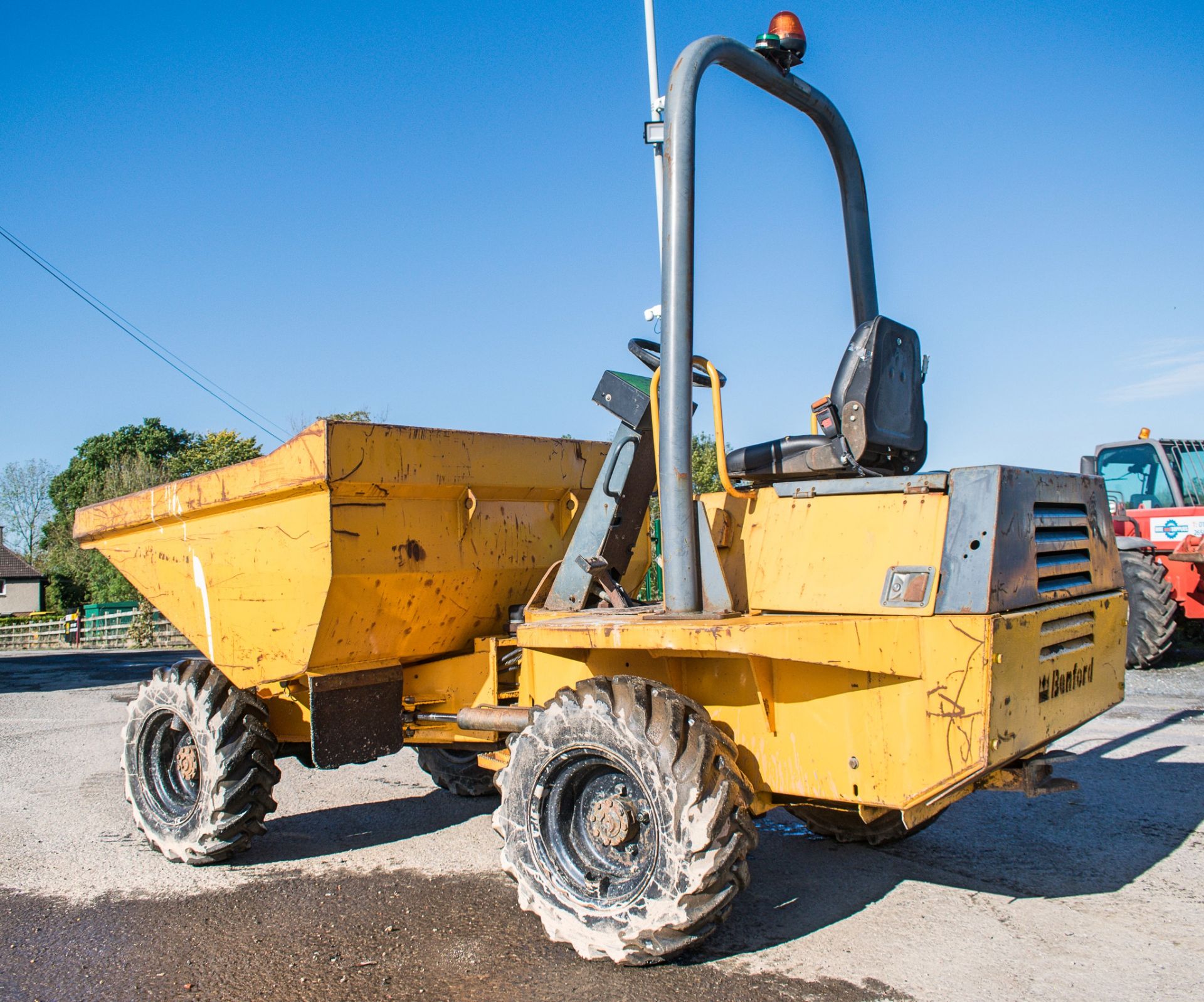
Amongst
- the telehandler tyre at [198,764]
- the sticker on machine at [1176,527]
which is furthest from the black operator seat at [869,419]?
the sticker on machine at [1176,527]

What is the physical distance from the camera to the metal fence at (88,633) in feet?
78.6

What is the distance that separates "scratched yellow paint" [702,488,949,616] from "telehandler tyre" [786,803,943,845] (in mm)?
1659

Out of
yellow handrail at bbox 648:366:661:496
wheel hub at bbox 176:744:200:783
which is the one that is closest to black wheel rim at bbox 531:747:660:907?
yellow handrail at bbox 648:366:661:496

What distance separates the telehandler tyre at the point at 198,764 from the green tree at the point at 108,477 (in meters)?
20.3

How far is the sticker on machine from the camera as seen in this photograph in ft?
38.7

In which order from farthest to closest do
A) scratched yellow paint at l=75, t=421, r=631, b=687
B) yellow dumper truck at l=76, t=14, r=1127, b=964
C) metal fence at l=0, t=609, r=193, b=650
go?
1. metal fence at l=0, t=609, r=193, b=650
2. scratched yellow paint at l=75, t=421, r=631, b=687
3. yellow dumper truck at l=76, t=14, r=1127, b=964

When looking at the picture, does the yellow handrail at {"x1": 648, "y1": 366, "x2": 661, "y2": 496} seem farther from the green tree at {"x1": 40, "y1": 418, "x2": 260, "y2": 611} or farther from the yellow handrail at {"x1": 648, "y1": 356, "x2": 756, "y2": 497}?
the green tree at {"x1": 40, "y1": 418, "x2": 260, "y2": 611}

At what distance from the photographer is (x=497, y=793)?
254 inches

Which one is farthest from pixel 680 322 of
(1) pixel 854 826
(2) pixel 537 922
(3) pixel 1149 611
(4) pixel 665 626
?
(3) pixel 1149 611

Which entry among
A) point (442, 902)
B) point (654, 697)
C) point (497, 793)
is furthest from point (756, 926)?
point (497, 793)

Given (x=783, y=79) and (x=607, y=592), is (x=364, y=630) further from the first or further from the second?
(x=783, y=79)

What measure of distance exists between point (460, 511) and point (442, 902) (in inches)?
72.8

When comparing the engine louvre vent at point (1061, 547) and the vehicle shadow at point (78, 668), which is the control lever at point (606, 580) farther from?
the vehicle shadow at point (78, 668)

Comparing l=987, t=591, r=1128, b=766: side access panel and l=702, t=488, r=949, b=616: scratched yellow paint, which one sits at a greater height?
l=702, t=488, r=949, b=616: scratched yellow paint
